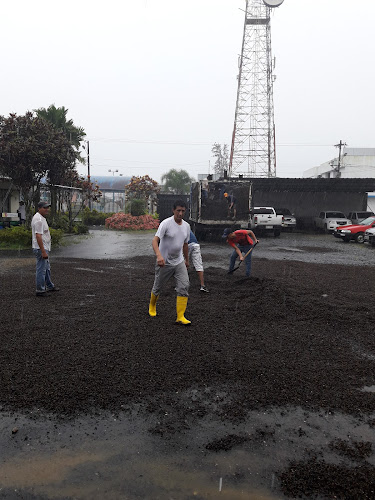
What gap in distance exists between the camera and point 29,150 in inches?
671

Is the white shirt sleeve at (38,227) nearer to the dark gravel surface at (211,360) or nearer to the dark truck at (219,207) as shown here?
the dark gravel surface at (211,360)

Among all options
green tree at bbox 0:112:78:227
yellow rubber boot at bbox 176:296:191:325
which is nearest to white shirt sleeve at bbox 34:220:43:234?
yellow rubber boot at bbox 176:296:191:325

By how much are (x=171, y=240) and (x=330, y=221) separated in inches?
969

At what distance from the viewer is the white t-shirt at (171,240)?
19.0 feet

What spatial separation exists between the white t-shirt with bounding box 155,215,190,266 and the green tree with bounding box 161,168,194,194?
48.9 m

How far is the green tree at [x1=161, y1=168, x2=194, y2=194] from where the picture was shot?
54847mm

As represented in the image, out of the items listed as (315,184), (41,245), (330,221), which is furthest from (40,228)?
(315,184)

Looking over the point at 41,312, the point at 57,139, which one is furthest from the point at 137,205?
the point at 41,312

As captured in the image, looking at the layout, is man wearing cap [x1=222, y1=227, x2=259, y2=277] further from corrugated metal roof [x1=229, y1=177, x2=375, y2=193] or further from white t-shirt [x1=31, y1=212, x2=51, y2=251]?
corrugated metal roof [x1=229, y1=177, x2=375, y2=193]

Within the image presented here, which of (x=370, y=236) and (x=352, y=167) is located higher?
(x=352, y=167)

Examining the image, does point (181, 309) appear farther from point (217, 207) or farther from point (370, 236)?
point (370, 236)

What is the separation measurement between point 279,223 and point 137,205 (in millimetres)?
15320

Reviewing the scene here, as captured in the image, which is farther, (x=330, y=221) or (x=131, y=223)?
(x=131, y=223)

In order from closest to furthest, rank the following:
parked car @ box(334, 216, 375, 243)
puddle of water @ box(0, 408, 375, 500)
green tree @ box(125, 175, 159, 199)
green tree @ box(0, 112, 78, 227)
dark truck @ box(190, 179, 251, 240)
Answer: puddle of water @ box(0, 408, 375, 500) < green tree @ box(0, 112, 78, 227) < dark truck @ box(190, 179, 251, 240) < parked car @ box(334, 216, 375, 243) < green tree @ box(125, 175, 159, 199)
